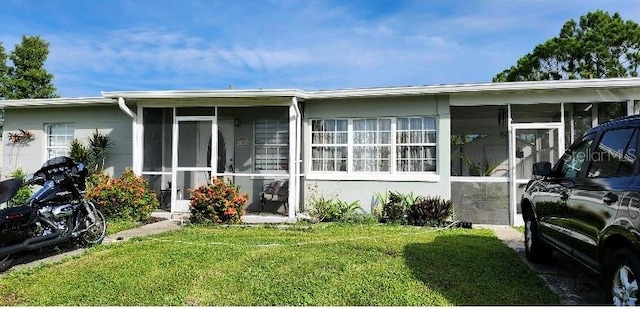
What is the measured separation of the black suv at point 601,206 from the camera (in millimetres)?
3152

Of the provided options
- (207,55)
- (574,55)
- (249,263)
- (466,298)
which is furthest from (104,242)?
(574,55)

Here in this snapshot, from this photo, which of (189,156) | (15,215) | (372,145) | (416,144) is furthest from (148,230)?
(416,144)

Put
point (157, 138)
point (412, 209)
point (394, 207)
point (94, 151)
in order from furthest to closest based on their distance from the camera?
point (94, 151) < point (157, 138) < point (394, 207) < point (412, 209)

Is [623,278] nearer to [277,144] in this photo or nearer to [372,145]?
[372,145]

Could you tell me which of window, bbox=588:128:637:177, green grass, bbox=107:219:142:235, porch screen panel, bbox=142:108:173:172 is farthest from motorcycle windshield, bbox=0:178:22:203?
window, bbox=588:128:637:177

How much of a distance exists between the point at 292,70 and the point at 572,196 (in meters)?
13.9

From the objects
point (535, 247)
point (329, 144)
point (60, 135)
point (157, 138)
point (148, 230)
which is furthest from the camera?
point (60, 135)

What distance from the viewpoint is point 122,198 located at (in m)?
9.66

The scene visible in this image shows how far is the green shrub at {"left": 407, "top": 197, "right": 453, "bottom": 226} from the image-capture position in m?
9.57

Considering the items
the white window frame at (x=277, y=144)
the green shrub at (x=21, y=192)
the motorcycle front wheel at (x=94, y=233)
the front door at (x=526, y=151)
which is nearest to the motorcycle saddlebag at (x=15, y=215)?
the motorcycle front wheel at (x=94, y=233)

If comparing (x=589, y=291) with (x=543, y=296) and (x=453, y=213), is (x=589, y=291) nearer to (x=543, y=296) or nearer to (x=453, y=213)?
(x=543, y=296)

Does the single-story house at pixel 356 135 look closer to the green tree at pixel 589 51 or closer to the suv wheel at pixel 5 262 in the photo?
A: the suv wheel at pixel 5 262

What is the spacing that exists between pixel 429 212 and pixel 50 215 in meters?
7.21

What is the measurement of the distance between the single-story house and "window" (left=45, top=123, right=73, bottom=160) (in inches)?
18.0
